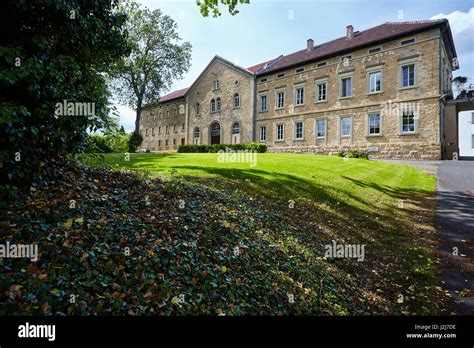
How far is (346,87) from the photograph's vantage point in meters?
28.0

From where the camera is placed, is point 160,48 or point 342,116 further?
point 342,116

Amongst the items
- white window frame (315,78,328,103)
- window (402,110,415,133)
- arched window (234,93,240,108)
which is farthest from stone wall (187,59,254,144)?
window (402,110,415,133)

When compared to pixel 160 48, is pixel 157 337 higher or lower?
lower

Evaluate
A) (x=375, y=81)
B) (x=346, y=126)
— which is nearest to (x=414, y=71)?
(x=375, y=81)

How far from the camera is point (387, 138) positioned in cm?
2491

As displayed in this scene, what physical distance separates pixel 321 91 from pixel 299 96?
2.75m

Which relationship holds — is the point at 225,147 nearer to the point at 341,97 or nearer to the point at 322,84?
the point at 322,84

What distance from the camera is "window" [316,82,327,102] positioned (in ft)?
97.1

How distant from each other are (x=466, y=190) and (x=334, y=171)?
5131 mm

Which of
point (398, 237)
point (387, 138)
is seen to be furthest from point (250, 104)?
point (398, 237)

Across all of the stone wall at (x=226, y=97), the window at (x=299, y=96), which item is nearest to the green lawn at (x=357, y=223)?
the window at (x=299, y=96)

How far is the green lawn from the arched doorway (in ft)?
84.7

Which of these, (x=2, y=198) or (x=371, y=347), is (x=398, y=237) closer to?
(x=371, y=347)

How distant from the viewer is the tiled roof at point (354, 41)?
23.6 m
